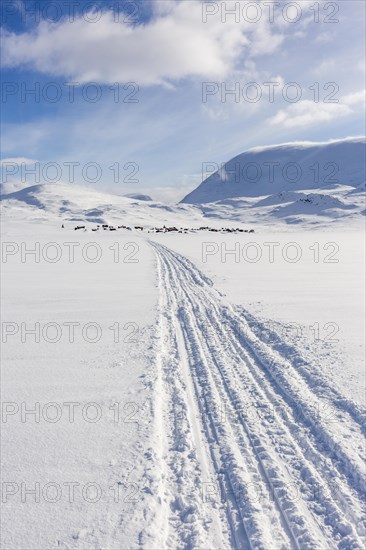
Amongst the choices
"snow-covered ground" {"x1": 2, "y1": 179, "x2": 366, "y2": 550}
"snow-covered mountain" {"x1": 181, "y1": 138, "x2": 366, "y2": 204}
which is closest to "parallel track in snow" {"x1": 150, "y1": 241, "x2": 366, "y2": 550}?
"snow-covered ground" {"x1": 2, "y1": 179, "x2": 366, "y2": 550}

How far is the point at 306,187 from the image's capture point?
171 metres

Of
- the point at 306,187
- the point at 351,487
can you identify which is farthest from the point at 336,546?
the point at 306,187

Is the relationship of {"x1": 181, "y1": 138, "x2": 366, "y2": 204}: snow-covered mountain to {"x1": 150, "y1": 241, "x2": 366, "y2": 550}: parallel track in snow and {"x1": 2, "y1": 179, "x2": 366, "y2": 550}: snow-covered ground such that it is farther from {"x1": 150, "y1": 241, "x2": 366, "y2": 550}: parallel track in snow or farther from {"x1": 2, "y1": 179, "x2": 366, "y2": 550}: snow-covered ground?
{"x1": 150, "y1": 241, "x2": 366, "y2": 550}: parallel track in snow

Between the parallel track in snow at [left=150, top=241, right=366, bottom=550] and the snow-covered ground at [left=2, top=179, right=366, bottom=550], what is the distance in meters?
0.02

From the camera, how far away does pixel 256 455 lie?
4.18 m

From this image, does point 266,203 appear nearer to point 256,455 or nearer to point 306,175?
point 306,175

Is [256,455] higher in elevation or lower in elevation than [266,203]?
lower

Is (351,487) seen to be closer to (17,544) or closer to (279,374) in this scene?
(279,374)

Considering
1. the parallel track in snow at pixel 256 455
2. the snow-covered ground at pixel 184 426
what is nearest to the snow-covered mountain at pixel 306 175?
the snow-covered ground at pixel 184 426

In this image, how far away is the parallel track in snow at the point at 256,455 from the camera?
328 cm

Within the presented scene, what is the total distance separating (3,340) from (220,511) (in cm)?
589

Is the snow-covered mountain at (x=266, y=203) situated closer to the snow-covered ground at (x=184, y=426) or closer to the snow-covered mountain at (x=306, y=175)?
the snow-covered mountain at (x=306, y=175)

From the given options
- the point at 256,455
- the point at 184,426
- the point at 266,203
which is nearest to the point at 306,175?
the point at 266,203

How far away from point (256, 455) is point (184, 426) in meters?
0.92
